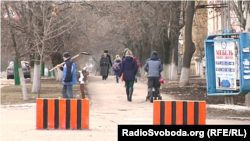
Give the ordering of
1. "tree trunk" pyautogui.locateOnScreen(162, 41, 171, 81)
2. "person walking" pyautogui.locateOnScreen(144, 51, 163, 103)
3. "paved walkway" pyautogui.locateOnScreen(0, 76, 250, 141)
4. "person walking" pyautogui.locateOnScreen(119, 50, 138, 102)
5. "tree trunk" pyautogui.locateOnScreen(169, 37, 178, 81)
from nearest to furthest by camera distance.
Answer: "paved walkway" pyautogui.locateOnScreen(0, 76, 250, 141) → "person walking" pyautogui.locateOnScreen(144, 51, 163, 103) → "person walking" pyautogui.locateOnScreen(119, 50, 138, 102) → "tree trunk" pyautogui.locateOnScreen(169, 37, 178, 81) → "tree trunk" pyautogui.locateOnScreen(162, 41, 171, 81)

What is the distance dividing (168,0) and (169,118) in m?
21.1

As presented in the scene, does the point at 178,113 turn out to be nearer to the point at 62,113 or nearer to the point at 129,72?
the point at 62,113

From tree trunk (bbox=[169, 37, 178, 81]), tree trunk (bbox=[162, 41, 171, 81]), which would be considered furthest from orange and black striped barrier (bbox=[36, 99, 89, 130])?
tree trunk (bbox=[162, 41, 171, 81])

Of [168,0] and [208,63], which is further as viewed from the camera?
[168,0]

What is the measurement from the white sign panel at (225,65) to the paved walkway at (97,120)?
1.41 m

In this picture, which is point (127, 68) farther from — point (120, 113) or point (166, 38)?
point (166, 38)

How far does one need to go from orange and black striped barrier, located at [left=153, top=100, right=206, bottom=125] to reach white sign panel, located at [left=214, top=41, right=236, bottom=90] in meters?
4.62

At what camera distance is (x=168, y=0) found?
32438mm

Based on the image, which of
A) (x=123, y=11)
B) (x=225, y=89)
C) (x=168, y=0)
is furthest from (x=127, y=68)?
(x=123, y=11)

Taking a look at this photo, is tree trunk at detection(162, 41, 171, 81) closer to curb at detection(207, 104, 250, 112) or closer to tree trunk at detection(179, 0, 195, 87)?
tree trunk at detection(179, 0, 195, 87)

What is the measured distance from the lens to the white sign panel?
16391 millimetres

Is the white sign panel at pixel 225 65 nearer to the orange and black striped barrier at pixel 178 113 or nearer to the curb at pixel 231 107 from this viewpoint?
the curb at pixel 231 107

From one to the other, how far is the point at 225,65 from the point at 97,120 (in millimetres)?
3999

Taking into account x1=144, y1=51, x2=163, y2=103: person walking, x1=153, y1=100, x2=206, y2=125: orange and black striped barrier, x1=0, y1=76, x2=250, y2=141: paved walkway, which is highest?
x1=144, y1=51, x2=163, y2=103: person walking
